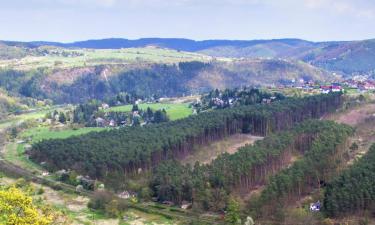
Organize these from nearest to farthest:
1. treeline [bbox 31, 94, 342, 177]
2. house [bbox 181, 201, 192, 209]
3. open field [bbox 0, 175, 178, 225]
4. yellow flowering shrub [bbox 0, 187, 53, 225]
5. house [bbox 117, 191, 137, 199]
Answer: yellow flowering shrub [bbox 0, 187, 53, 225], open field [bbox 0, 175, 178, 225], house [bbox 181, 201, 192, 209], house [bbox 117, 191, 137, 199], treeline [bbox 31, 94, 342, 177]

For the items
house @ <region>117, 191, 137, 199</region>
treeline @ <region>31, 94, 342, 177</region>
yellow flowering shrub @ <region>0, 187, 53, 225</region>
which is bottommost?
house @ <region>117, 191, 137, 199</region>

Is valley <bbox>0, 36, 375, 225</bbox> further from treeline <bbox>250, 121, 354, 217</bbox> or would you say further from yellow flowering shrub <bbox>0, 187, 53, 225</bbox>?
yellow flowering shrub <bbox>0, 187, 53, 225</bbox>

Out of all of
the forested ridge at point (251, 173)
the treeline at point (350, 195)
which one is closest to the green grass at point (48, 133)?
the forested ridge at point (251, 173)

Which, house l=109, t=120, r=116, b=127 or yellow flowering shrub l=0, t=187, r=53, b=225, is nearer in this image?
yellow flowering shrub l=0, t=187, r=53, b=225

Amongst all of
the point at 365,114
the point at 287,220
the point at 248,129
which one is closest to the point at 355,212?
the point at 287,220

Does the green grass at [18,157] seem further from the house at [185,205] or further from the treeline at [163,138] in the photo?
the house at [185,205]

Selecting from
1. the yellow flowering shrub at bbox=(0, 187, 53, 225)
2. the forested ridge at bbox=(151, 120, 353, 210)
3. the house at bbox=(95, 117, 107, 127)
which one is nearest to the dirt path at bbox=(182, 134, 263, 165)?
the forested ridge at bbox=(151, 120, 353, 210)

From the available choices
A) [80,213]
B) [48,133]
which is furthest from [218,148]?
[48,133]

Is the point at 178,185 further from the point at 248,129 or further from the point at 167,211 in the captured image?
the point at 248,129
